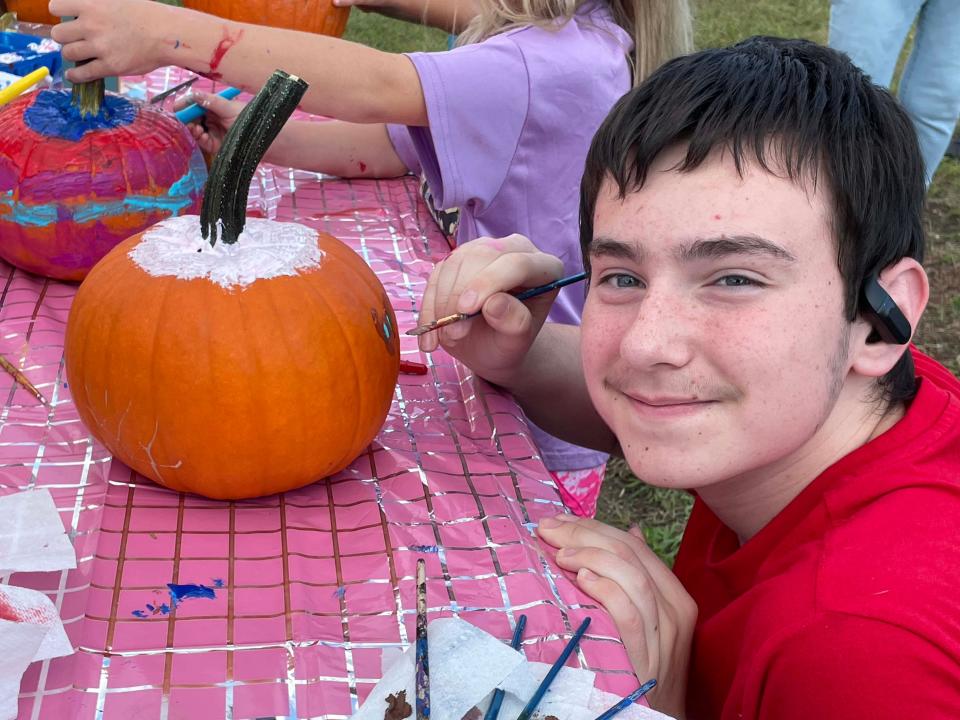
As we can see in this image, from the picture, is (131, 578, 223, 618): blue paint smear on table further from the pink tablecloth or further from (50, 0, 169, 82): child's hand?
(50, 0, 169, 82): child's hand

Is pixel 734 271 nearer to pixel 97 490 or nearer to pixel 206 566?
pixel 206 566

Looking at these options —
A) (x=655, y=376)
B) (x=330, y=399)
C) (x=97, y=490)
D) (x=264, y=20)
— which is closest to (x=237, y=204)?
(x=330, y=399)

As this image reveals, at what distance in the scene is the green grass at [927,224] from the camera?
2.55m

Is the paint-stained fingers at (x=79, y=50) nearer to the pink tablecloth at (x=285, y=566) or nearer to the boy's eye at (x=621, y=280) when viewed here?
the pink tablecloth at (x=285, y=566)

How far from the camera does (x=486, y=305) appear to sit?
1.28 m

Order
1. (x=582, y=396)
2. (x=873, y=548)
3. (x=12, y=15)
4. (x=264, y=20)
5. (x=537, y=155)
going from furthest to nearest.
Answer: (x=264, y=20), (x=12, y=15), (x=537, y=155), (x=582, y=396), (x=873, y=548)

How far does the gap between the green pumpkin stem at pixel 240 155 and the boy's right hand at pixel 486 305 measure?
30 cm

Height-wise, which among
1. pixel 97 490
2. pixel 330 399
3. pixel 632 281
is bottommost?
pixel 97 490

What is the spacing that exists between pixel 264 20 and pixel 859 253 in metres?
1.56

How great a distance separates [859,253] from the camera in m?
1.06

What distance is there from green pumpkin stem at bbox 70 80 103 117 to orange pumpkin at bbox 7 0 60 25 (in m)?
0.92

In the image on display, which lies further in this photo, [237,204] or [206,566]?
[237,204]

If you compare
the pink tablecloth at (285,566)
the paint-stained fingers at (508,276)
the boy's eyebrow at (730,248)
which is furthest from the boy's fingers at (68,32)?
the boy's eyebrow at (730,248)

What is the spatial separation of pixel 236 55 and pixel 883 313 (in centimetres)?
97
